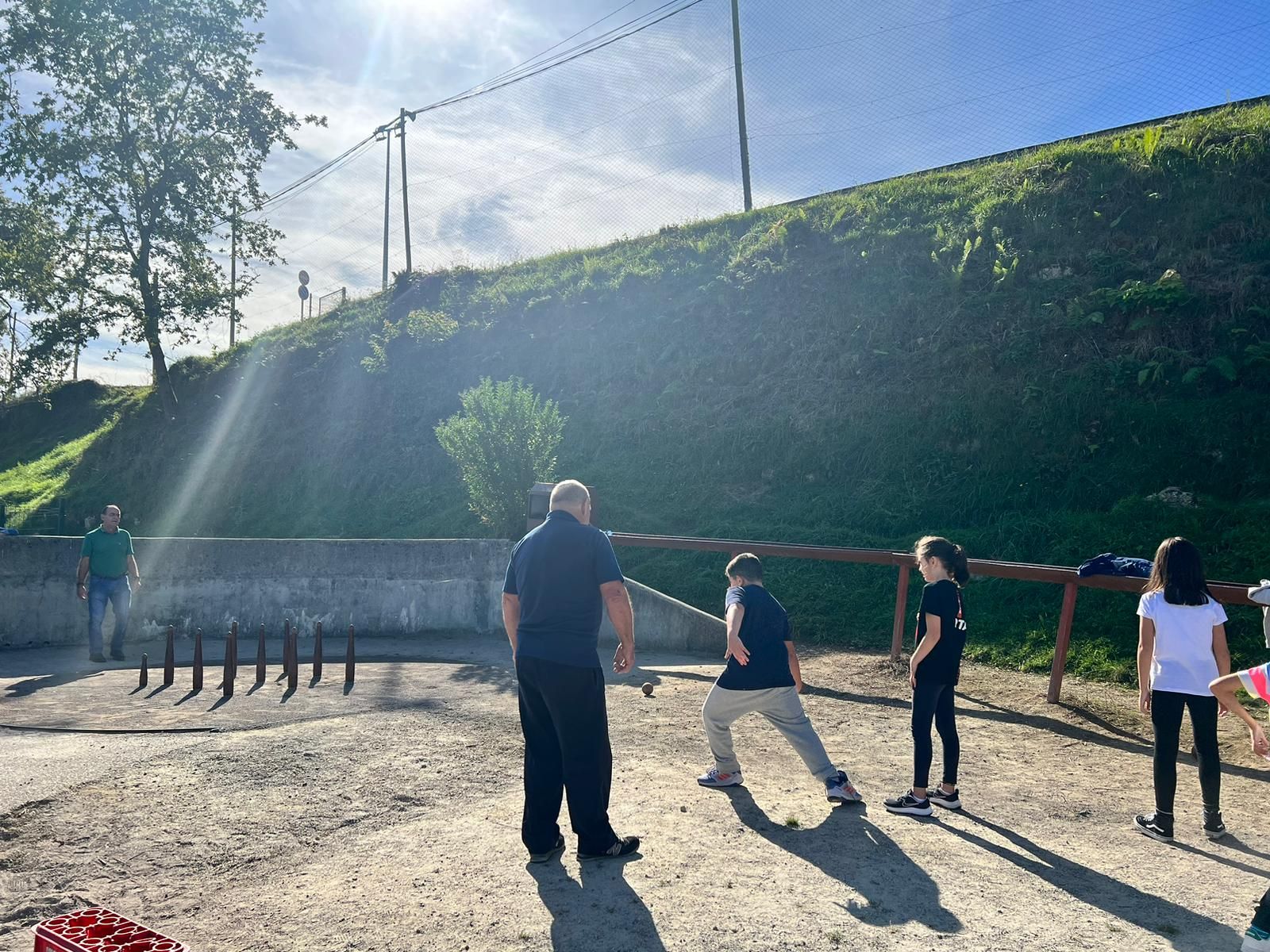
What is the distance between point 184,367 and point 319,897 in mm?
38223

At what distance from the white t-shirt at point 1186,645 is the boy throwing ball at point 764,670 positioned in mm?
1880

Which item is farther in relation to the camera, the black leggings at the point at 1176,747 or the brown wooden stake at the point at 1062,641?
the brown wooden stake at the point at 1062,641

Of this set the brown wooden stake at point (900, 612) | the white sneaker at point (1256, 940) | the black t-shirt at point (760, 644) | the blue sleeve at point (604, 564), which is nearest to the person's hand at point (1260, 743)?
the white sneaker at point (1256, 940)

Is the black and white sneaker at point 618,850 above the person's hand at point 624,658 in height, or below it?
below

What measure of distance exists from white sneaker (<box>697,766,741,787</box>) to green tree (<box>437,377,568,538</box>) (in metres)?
8.54

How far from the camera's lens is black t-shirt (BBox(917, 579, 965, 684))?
5.54 metres

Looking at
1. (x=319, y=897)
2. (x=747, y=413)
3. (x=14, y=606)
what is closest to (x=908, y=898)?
(x=319, y=897)

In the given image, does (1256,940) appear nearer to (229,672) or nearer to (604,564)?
(604,564)

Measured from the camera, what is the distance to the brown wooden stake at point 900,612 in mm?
9766

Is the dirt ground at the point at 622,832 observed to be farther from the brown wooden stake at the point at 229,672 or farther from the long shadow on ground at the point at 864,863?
the brown wooden stake at the point at 229,672

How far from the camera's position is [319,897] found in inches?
171

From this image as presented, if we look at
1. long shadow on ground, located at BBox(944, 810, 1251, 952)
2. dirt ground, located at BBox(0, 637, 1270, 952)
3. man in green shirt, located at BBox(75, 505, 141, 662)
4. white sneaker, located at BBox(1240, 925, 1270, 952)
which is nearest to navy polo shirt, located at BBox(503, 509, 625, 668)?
dirt ground, located at BBox(0, 637, 1270, 952)

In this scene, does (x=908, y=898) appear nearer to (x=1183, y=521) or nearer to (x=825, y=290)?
(x=1183, y=521)

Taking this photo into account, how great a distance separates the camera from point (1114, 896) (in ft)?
14.1
